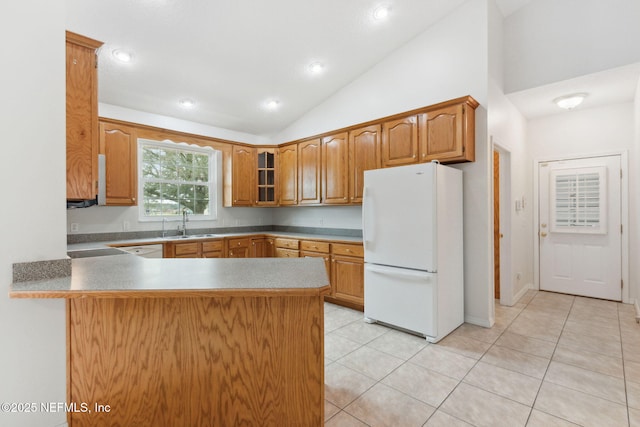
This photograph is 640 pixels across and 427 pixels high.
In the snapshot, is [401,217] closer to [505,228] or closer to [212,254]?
[505,228]

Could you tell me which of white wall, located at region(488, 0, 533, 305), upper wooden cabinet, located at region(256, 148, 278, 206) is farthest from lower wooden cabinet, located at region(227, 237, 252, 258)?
white wall, located at region(488, 0, 533, 305)

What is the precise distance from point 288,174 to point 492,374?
3.74m

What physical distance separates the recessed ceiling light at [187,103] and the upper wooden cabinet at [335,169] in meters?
1.92

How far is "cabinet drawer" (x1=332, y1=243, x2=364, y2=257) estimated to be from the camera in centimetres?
359

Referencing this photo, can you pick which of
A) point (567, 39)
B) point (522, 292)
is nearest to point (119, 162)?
point (567, 39)

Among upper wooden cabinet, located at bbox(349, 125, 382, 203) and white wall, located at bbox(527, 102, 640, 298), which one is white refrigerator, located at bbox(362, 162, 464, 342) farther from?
white wall, located at bbox(527, 102, 640, 298)

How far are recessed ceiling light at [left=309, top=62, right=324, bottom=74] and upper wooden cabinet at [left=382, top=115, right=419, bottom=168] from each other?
3.86 ft

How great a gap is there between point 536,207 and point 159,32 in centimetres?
539

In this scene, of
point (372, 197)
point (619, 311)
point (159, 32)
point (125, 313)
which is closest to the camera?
point (125, 313)

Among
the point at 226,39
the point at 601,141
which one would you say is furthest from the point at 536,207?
the point at 226,39

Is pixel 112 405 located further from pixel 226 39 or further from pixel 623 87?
pixel 623 87

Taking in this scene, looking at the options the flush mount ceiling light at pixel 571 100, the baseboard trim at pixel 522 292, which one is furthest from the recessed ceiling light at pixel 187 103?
the baseboard trim at pixel 522 292

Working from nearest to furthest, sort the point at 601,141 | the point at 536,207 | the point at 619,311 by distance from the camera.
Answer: the point at 619,311 < the point at 601,141 < the point at 536,207

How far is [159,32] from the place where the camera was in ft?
9.43
